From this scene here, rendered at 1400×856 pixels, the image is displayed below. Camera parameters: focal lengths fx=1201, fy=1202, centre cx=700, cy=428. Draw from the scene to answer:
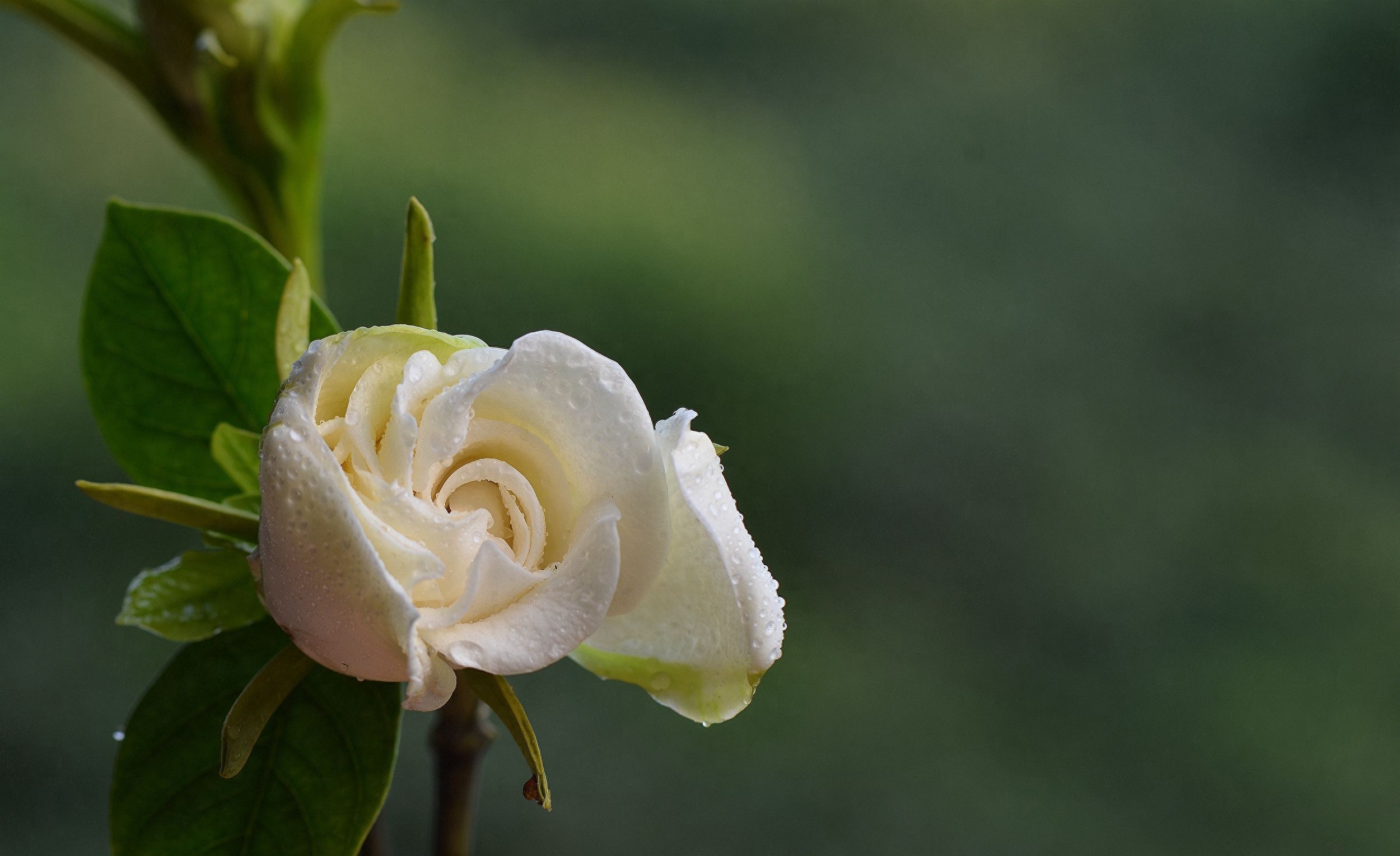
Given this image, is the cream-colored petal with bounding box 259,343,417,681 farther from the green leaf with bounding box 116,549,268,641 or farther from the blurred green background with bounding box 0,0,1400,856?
the blurred green background with bounding box 0,0,1400,856

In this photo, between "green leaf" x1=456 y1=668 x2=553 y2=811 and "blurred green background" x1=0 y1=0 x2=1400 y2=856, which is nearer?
"green leaf" x1=456 y1=668 x2=553 y2=811

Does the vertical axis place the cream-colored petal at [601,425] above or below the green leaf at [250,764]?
above

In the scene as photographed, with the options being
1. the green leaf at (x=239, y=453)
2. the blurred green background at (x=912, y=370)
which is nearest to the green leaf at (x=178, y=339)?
the green leaf at (x=239, y=453)

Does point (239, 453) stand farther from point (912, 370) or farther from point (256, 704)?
point (912, 370)

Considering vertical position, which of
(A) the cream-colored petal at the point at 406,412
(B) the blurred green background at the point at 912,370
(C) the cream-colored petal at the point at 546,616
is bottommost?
(B) the blurred green background at the point at 912,370

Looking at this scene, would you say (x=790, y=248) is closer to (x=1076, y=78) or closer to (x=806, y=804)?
(x=1076, y=78)

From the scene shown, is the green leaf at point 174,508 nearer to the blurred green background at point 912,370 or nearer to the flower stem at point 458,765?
the flower stem at point 458,765

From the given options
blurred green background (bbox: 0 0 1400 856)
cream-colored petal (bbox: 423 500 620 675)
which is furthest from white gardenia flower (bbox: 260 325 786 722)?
blurred green background (bbox: 0 0 1400 856)

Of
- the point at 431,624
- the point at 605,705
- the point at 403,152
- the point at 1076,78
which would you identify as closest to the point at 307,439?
the point at 431,624
